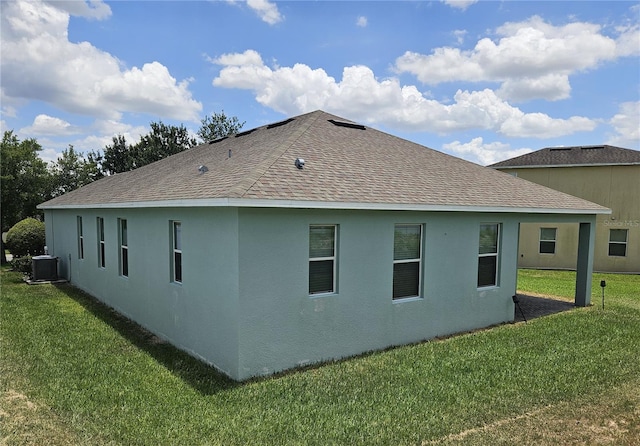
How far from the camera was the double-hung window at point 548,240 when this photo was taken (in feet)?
76.1

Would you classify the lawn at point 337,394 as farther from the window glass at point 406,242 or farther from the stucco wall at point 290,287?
the window glass at point 406,242

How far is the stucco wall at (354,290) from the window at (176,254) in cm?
258

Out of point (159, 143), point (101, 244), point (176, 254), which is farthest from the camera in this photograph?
point (159, 143)

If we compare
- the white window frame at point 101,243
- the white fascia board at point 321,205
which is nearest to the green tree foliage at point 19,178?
the white window frame at point 101,243

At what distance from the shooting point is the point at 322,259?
7.26 meters

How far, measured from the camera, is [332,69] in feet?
48.6

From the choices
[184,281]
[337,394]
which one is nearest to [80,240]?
[184,281]

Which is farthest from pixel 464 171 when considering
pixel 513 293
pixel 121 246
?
pixel 121 246

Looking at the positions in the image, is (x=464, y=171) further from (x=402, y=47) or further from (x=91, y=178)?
(x=91, y=178)

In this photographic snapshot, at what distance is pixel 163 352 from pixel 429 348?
5.21 meters

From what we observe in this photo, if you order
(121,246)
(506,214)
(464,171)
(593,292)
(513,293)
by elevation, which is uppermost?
(464,171)

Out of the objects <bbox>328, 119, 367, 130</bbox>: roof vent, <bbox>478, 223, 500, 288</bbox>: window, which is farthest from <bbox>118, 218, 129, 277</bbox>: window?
<bbox>478, 223, 500, 288</bbox>: window

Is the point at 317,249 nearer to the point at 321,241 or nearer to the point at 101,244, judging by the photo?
the point at 321,241

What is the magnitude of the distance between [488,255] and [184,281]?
716 centimetres
